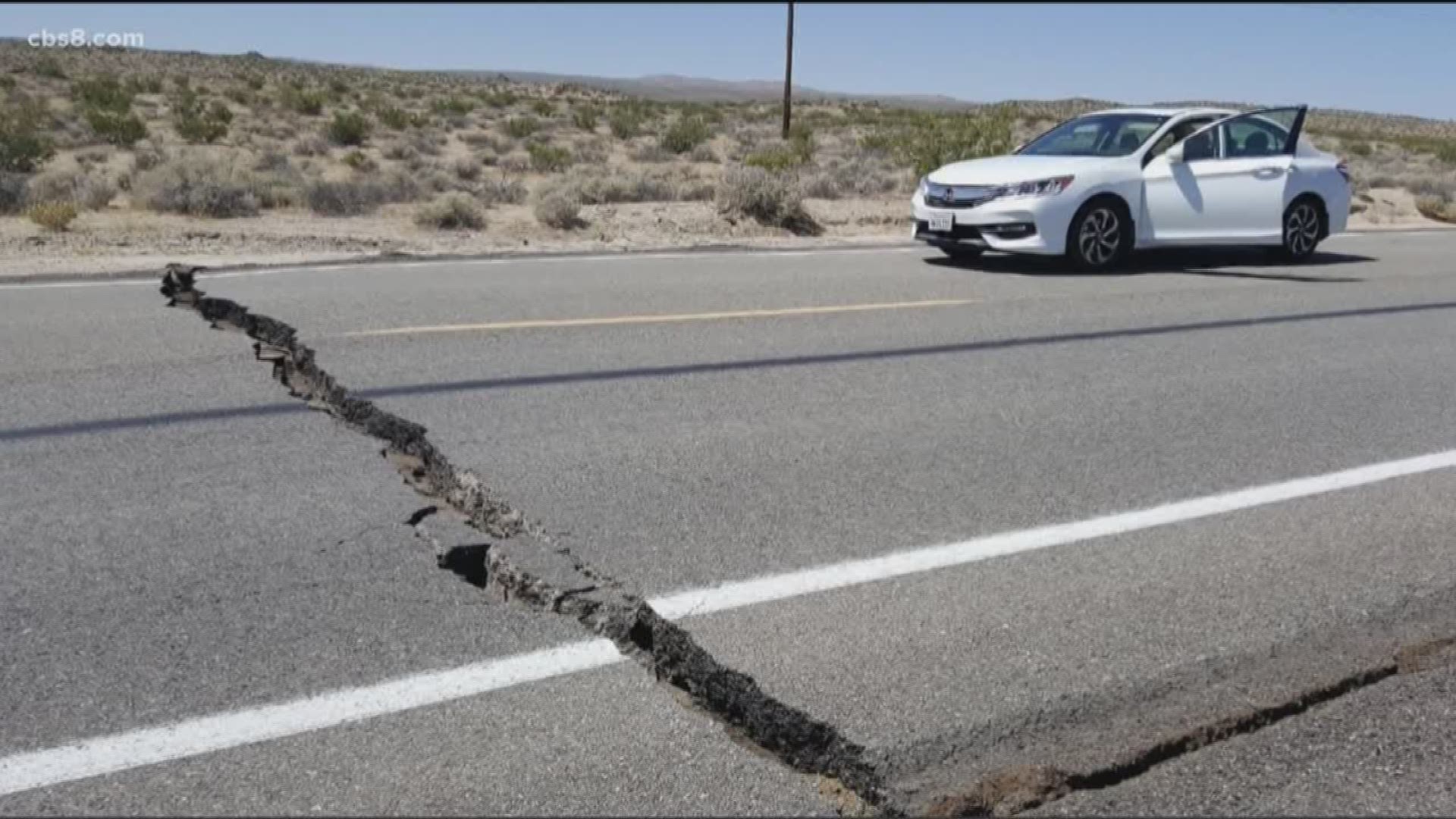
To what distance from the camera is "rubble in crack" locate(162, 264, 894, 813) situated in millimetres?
3449

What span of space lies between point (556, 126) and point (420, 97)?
14.4 metres

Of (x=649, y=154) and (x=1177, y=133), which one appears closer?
(x=1177, y=133)

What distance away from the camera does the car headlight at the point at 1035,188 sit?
12.5 metres

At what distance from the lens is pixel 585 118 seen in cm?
4062

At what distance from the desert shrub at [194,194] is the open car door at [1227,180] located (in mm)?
10389

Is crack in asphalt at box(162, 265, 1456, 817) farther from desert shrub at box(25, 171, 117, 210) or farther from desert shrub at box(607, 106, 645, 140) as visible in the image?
desert shrub at box(607, 106, 645, 140)

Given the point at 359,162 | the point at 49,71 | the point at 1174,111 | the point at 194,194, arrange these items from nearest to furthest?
the point at 1174,111 → the point at 194,194 → the point at 359,162 → the point at 49,71

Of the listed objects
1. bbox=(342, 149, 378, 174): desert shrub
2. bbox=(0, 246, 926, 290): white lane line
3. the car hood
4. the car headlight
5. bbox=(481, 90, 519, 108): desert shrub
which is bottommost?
bbox=(0, 246, 926, 290): white lane line

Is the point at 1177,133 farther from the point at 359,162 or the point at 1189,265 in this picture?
the point at 359,162

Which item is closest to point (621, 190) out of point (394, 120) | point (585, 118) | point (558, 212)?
point (558, 212)

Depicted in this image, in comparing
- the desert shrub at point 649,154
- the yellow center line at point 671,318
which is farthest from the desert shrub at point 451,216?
the desert shrub at point 649,154

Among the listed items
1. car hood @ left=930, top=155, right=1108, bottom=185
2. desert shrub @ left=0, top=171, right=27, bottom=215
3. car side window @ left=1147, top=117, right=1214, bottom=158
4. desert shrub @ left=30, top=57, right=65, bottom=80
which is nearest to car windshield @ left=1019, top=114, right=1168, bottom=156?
car side window @ left=1147, top=117, right=1214, bottom=158

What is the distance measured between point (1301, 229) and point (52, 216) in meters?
12.8

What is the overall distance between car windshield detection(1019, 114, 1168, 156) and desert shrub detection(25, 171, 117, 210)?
11.0 metres
